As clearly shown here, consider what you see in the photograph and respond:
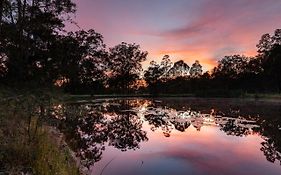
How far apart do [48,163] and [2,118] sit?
2.99 m

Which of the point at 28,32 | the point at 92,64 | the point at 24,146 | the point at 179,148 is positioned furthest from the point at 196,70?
the point at 24,146

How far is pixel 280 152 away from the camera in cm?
1408

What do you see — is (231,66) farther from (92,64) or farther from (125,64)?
(92,64)

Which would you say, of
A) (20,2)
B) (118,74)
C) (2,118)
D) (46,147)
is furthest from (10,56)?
(118,74)

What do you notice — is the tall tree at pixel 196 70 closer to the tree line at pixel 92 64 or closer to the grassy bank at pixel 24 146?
the tree line at pixel 92 64

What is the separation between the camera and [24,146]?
7.98 meters

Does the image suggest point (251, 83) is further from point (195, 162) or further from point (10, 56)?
point (195, 162)

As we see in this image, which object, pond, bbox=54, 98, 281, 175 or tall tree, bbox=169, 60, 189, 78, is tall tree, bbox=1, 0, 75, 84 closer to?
pond, bbox=54, 98, 281, 175

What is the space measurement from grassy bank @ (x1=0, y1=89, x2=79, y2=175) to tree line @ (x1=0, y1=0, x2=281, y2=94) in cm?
905

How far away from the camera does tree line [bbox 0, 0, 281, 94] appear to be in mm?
22297

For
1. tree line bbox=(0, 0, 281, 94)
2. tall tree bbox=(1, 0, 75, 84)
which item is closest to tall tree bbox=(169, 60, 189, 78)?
tree line bbox=(0, 0, 281, 94)

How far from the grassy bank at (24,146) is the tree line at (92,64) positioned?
29.7 ft

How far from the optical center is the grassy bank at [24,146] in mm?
7168

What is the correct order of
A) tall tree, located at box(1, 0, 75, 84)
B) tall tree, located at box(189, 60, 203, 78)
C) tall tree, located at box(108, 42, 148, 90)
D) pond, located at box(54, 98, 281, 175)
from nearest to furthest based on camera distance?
pond, located at box(54, 98, 281, 175), tall tree, located at box(1, 0, 75, 84), tall tree, located at box(108, 42, 148, 90), tall tree, located at box(189, 60, 203, 78)
